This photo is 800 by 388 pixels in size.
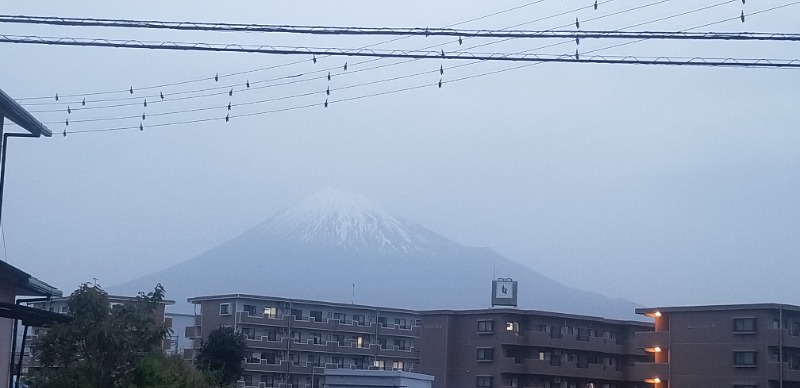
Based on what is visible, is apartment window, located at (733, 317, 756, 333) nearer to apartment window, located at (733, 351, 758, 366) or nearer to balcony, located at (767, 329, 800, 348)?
balcony, located at (767, 329, 800, 348)

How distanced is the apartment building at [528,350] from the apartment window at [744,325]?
7.52 metres

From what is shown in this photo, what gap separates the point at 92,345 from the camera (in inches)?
617

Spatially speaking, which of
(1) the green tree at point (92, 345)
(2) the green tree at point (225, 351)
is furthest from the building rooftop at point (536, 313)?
(1) the green tree at point (92, 345)

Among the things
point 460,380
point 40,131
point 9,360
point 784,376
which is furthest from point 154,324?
point 460,380

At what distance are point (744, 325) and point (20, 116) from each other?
118 feet

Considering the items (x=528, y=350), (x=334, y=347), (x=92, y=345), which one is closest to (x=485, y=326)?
(x=528, y=350)

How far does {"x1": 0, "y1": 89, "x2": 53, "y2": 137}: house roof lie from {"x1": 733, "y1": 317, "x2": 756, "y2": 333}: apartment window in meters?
34.9

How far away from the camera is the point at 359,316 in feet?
208

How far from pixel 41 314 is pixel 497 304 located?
43799mm

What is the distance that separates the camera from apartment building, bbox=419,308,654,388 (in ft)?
169

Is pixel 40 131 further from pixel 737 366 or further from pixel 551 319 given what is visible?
pixel 551 319

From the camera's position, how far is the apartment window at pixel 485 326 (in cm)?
5234

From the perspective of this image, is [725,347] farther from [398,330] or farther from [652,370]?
[398,330]

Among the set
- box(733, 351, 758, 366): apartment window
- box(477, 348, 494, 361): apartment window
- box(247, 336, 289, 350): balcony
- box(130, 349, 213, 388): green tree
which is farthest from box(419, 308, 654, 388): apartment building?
box(130, 349, 213, 388): green tree
